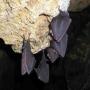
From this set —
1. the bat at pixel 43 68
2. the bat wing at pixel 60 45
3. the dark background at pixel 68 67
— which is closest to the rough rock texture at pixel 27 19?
the bat wing at pixel 60 45

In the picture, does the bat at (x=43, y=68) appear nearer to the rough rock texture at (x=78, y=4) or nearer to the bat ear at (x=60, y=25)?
the bat ear at (x=60, y=25)

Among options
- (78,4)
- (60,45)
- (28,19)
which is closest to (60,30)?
(60,45)

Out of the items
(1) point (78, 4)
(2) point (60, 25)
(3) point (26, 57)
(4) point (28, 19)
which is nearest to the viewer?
(4) point (28, 19)

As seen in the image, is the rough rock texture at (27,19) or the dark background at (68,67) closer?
the rough rock texture at (27,19)

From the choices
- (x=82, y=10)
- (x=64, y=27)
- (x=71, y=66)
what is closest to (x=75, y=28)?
(x=82, y=10)

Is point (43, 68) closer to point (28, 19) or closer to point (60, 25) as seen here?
point (60, 25)

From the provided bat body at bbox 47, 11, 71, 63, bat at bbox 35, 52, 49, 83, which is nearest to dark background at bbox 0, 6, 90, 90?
bat at bbox 35, 52, 49, 83

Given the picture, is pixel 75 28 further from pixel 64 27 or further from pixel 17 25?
pixel 17 25
